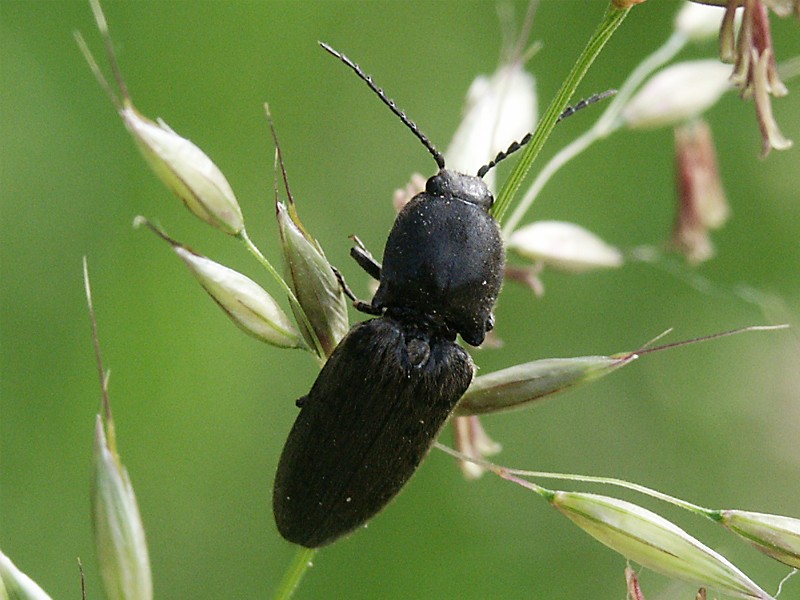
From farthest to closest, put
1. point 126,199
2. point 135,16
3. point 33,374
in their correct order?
point 135,16
point 126,199
point 33,374

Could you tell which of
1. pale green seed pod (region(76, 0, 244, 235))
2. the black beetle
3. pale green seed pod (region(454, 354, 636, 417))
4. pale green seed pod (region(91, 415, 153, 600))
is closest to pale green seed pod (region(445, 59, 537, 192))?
the black beetle

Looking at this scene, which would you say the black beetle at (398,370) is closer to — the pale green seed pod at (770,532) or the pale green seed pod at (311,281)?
the pale green seed pod at (311,281)

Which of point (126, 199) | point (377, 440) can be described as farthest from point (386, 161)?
point (377, 440)

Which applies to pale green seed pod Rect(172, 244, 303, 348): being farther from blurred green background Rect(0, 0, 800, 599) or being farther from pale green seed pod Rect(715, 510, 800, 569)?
blurred green background Rect(0, 0, 800, 599)

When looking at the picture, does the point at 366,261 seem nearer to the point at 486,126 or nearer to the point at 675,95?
the point at 486,126

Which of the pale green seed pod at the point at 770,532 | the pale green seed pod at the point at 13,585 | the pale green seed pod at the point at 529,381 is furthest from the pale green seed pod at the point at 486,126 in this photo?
the pale green seed pod at the point at 13,585

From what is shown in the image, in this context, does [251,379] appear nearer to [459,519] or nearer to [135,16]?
[459,519]

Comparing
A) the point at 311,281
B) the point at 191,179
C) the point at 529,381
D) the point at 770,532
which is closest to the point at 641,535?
the point at 770,532
